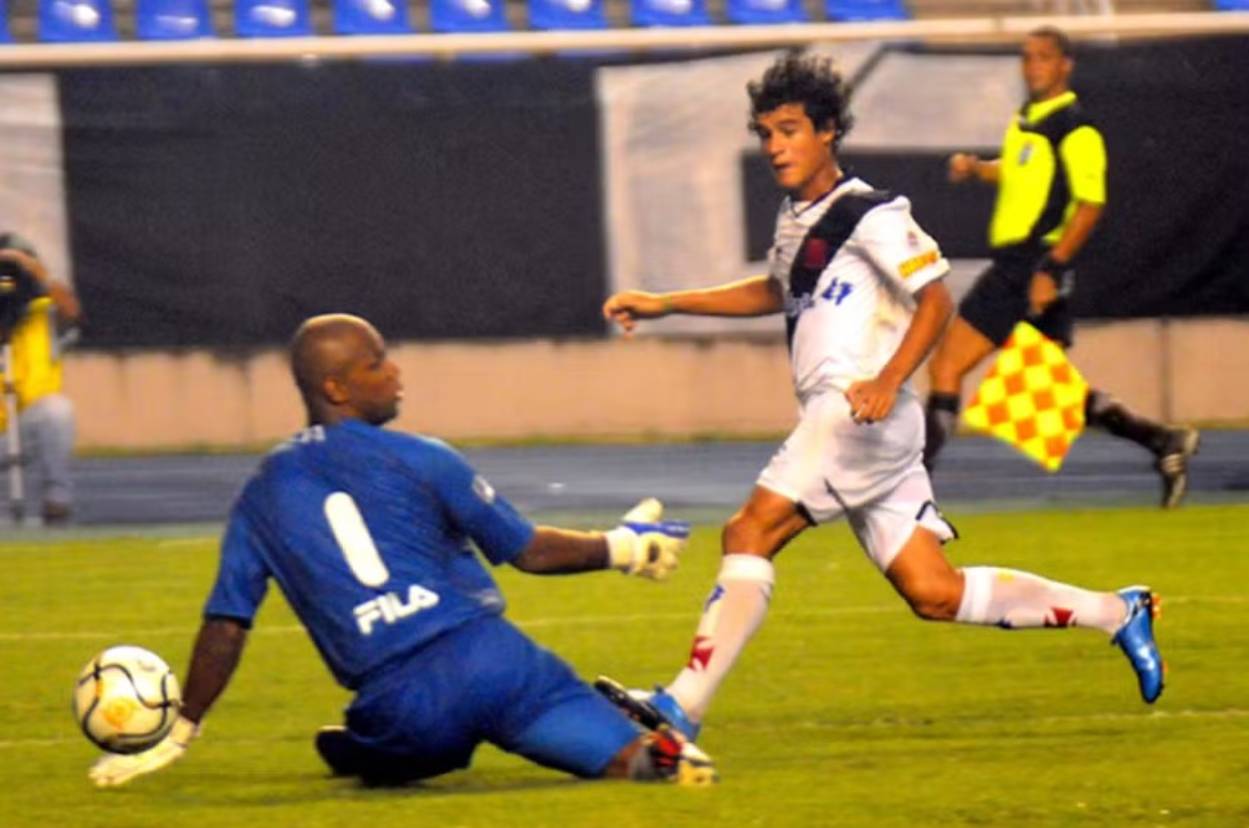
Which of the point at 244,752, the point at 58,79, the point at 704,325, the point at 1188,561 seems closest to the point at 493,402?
the point at 704,325

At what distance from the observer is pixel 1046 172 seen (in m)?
14.9

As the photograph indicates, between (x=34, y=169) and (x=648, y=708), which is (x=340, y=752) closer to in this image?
(x=648, y=708)

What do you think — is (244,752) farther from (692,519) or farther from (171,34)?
(171,34)

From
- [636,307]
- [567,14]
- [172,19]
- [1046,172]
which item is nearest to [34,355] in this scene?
[1046,172]

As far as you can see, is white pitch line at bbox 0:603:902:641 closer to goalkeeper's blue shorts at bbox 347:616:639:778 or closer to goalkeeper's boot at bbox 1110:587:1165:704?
goalkeeper's boot at bbox 1110:587:1165:704

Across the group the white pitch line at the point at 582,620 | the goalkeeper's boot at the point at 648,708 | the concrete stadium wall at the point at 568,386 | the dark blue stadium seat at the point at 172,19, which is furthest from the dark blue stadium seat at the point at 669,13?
the goalkeeper's boot at the point at 648,708

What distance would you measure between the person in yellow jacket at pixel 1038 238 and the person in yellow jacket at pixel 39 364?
4.61 m

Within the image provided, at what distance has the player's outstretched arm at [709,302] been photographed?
886cm

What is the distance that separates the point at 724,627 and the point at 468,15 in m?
14.4

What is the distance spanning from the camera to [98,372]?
20297mm

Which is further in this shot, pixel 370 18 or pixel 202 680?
pixel 370 18

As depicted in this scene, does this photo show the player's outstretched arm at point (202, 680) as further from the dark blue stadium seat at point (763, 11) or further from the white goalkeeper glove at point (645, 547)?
the dark blue stadium seat at point (763, 11)

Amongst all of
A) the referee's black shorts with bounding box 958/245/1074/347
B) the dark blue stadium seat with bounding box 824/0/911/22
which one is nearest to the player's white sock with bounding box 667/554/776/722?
the referee's black shorts with bounding box 958/245/1074/347

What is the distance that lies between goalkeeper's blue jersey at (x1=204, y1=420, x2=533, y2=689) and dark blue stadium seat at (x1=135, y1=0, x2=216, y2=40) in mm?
14137
